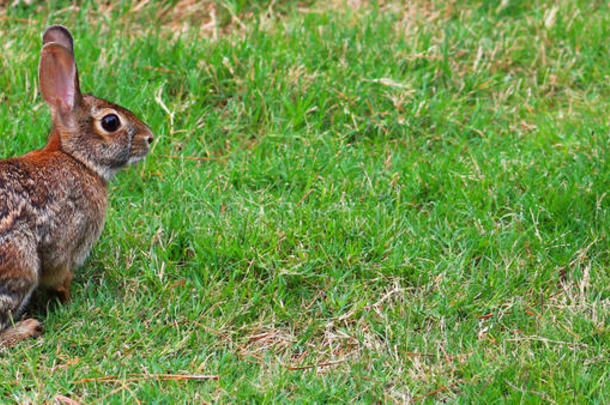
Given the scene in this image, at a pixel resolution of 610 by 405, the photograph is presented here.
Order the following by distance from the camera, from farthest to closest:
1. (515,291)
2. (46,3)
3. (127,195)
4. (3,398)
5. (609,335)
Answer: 1. (46,3)
2. (127,195)
3. (515,291)
4. (609,335)
5. (3,398)

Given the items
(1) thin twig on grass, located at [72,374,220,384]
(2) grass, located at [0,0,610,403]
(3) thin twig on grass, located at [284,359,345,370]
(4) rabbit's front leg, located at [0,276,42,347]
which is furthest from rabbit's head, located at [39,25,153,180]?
(3) thin twig on grass, located at [284,359,345,370]

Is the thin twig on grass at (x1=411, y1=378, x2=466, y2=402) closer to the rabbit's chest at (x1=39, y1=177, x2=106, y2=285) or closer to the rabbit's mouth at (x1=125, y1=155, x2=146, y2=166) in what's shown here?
the rabbit's chest at (x1=39, y1=177, x2=106, y2=285)

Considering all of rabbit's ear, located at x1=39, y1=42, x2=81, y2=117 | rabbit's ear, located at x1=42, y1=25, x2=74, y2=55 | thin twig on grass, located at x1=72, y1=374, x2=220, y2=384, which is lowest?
thin twig on grass, located at x1=72, y1=374, x2=220, y2=384

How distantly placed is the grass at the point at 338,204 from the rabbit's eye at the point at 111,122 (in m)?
0.57

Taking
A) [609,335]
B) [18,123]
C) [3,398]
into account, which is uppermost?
[18,123]

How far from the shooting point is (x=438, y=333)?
4191 mm

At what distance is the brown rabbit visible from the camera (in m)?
4.03

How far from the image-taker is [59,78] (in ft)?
14.3

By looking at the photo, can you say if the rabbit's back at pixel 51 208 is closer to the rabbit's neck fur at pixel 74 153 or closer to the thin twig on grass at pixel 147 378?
the rabbit's neck fur at pixel 74 153

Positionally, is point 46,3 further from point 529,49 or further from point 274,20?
point 529,49

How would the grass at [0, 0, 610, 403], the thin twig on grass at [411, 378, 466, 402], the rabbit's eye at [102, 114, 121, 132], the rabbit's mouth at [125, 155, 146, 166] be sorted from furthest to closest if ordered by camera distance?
the rabbit's mouth at [125, 155, 146, 166] → the rabbit's eye at [102, 114, 121, 132] → the grass at [0, 0, 610, 403] → the thin twig on grass at [411, 378, 466, 402]

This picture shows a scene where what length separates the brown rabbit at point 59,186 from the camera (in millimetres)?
4031

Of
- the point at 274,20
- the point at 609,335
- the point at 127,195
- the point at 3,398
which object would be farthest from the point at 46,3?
the point at 609,335

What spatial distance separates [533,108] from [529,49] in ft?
2.11
